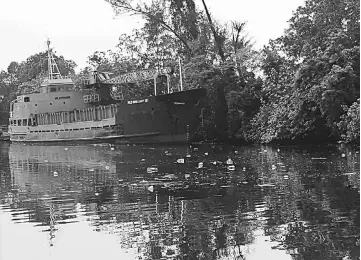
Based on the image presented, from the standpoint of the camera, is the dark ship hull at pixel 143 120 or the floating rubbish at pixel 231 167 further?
the dark ship hull at pixel 143 120

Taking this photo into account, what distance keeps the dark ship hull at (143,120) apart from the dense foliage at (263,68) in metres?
0.95

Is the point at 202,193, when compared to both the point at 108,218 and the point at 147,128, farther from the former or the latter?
the point at 147,128

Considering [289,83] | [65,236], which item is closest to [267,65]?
[289,83]

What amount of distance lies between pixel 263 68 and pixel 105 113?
1109cm

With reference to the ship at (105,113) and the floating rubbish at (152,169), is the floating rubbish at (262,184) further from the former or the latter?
the ship at (105,113)

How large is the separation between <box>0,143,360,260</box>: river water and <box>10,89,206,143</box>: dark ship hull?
15155mm

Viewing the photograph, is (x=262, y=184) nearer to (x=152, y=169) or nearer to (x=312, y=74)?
(x=152, y=169)

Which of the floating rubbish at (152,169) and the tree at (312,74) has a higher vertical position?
the tree at (312,74)

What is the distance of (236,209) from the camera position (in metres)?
9.23

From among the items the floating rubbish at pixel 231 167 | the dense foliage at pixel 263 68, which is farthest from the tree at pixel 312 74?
the floating rubbish at pixel 231 167

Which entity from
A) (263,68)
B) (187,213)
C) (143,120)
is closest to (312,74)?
(263,68)

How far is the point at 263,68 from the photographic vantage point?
30859 mm

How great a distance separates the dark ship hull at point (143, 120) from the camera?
31.2 meters

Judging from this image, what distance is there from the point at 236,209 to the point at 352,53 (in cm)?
1656
